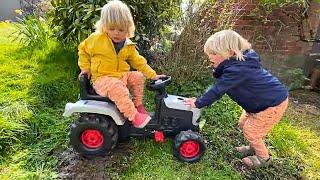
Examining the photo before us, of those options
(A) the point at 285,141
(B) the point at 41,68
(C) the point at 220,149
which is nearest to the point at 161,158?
(C) the point at 220,149

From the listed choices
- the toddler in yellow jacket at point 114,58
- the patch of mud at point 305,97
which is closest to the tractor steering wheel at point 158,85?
the toddler in yellow jacket at point 114,58

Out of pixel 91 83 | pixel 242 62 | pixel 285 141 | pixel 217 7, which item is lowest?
pixel 285 141

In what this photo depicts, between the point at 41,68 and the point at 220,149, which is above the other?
the point at 41,68

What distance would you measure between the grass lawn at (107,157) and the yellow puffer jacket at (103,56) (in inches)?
29.5

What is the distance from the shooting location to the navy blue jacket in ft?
10.2

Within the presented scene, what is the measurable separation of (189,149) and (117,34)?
3.95ft

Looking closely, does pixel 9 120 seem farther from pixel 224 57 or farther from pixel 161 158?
pixel 224 57

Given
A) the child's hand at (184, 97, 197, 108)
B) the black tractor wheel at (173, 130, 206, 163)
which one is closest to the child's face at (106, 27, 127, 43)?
the child's hand at (184, 97, 197, 108)

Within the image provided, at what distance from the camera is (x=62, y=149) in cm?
348

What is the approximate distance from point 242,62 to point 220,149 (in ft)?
3.28

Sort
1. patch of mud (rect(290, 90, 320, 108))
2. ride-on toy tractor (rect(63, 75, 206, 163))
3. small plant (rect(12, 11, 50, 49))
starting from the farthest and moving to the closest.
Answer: patch of mud (rect(290, 90, 320, 108)) → small plant (rect(12, 11, 50, 49)) → ride-on toy tractor (rect(63, 75, 206, 163))

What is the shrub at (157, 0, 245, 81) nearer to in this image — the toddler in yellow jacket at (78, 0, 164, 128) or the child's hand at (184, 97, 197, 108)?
the toddler in yellow jacket at (78, 0, 164, 128)

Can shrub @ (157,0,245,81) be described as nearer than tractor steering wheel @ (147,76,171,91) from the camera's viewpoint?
No

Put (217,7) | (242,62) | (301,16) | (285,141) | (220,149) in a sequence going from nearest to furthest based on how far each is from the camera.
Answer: (242,62) → (220,149) → (285,141) → (217,7) → (301,16)
